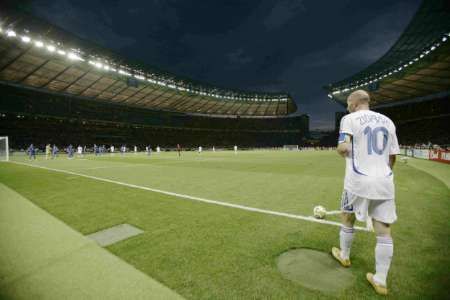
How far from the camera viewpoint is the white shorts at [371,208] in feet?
8.23

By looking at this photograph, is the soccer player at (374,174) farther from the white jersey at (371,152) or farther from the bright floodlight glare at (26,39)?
the bright floodlight glare at (26,39)

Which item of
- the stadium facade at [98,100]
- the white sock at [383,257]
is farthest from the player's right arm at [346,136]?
the stadium facade at [98,100]

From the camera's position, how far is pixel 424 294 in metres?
2.39

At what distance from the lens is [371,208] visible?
264 cm

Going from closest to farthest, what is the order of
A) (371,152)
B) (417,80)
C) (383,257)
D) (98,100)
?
(383,257) → (371,152) → (417,80) → (98,100)

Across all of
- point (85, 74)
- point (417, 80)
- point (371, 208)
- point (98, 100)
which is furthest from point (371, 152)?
point (98, 100)

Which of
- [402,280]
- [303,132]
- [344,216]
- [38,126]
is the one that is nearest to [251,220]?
[344,216]

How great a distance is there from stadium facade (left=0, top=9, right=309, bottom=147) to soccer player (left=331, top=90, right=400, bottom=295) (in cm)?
3230

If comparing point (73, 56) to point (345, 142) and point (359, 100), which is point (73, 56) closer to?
point (359, 100)

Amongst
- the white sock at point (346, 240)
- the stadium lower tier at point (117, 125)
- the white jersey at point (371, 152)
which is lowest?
the white sock at point (346, 240)

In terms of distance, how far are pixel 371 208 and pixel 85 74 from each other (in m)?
46.9

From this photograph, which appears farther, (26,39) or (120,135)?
(120,135)

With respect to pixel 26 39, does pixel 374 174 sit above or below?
below

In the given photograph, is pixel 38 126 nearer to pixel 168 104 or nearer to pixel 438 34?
pixel 168 104
